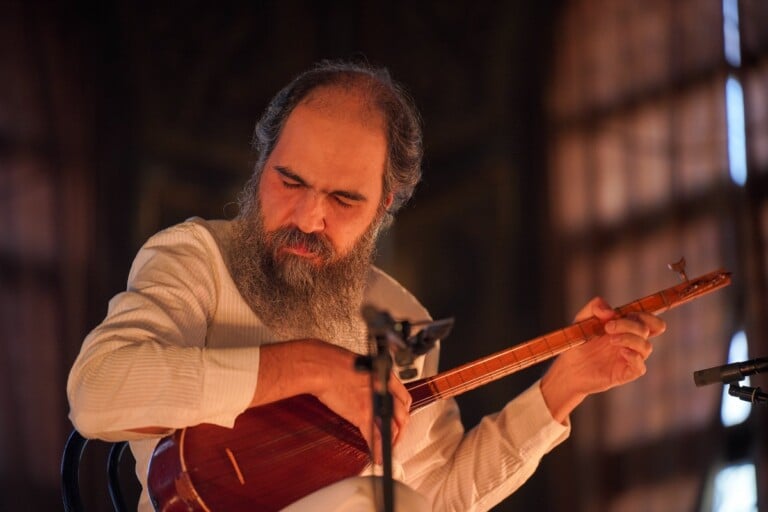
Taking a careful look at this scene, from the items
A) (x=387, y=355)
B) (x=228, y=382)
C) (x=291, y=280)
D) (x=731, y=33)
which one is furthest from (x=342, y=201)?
(x=731, y=33)

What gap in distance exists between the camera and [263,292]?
98.8 inches

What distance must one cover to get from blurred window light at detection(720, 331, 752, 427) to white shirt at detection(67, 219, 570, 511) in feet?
6.48

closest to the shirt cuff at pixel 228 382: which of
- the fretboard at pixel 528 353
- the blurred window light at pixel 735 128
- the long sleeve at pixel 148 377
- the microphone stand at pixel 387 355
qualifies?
the long sleeve at pixel 148 377

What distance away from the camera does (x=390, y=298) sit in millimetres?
2932

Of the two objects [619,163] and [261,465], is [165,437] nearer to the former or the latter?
[261,465]

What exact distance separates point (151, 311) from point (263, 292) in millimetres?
402

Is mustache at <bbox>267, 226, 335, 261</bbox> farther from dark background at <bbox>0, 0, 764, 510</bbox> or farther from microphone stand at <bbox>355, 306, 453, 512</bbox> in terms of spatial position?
dark background at <bbox>0, 0, 764, 510</bbox>

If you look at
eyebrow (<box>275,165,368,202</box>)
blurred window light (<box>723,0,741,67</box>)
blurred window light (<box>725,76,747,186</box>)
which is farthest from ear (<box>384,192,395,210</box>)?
blurred window light (<box>723,0,741,67</box>)

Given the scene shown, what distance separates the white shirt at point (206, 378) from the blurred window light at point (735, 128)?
225cm

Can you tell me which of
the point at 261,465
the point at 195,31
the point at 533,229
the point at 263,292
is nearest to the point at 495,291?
the point at 533,229

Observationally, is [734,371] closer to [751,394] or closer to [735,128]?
[751,394]

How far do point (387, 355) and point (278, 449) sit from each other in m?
0.54

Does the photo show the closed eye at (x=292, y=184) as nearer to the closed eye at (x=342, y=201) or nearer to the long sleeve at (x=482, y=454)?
the closed eye at (x=342, y=201)

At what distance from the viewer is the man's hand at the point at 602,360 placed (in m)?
2.41
